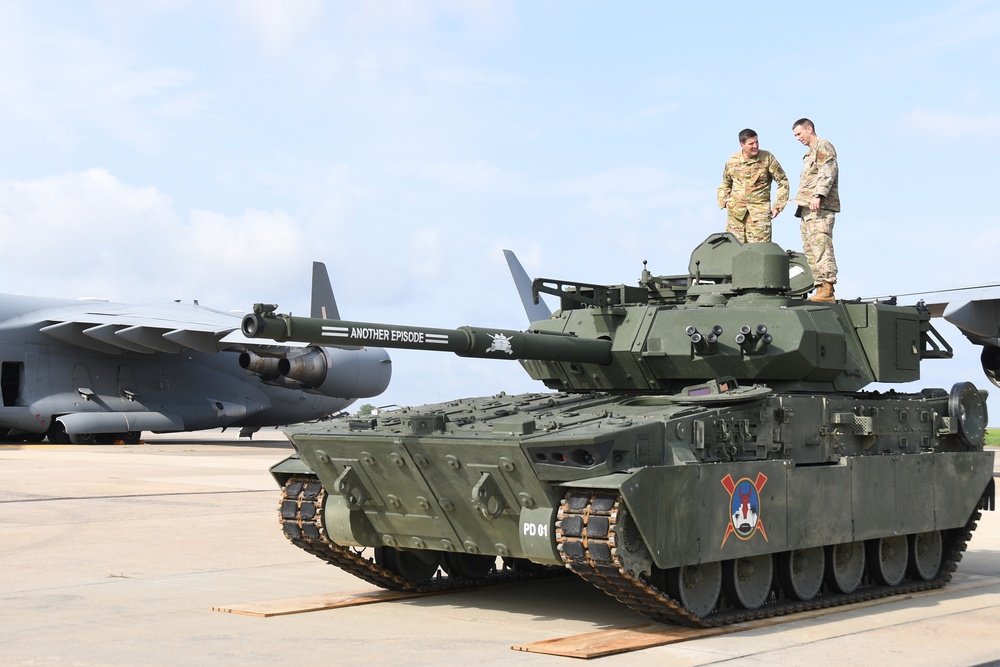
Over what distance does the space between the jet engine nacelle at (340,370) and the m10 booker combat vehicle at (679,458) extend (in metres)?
24.4

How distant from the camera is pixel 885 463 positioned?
1136cm

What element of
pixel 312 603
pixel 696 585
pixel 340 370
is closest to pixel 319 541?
pixel 312 603

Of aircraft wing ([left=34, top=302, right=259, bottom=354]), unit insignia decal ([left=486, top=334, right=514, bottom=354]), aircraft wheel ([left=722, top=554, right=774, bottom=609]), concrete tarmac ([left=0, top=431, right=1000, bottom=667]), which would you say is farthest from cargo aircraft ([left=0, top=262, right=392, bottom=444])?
aircraft wheel ([left=722, top=554, right=774, bottom=609])

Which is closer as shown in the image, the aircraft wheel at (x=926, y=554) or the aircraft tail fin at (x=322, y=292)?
the aircraft wheel at (x=926, y=554)

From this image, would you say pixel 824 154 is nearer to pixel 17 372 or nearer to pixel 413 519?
pixel 413 519

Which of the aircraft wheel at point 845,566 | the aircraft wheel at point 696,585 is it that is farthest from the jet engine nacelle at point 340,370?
the aircraft wheel at point 696,585

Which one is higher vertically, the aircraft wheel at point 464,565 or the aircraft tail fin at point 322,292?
the aircraft tail fin at point 322,292

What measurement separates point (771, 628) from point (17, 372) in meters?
29.2

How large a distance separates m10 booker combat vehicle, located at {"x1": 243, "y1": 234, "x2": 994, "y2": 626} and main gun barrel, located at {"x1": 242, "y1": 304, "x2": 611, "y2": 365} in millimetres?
18

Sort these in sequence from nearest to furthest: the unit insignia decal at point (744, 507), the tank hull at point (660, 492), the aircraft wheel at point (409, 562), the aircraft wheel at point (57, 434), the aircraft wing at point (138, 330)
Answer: the tank hull at point (660, 492), the unit insignia decal at point (744, 507), the aircraft wheel at point (409, 562), the aircraft wing at point (138, 330), the aircraft wheel at point (57, 434)

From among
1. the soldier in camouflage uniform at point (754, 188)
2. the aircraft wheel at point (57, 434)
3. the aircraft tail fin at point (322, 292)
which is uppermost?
the aircraft tail fin at point (322, 292)

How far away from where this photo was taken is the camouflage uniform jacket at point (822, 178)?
1317 centimetres

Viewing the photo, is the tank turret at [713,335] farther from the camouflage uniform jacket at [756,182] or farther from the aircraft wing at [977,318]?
the aircraft wing at [977,318]

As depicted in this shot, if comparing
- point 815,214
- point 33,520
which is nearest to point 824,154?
point 815,214
